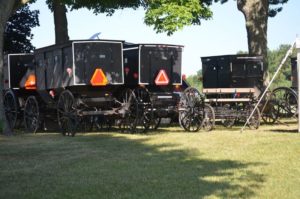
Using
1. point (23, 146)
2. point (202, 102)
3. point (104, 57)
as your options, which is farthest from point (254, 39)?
point (23, 146)

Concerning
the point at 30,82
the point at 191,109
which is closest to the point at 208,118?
the point at 191,109

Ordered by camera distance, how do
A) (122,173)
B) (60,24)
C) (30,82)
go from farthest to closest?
→ 1. (60,24)
2. (30,82)
3. (122,173)

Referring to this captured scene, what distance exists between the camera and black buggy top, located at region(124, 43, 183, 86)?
17.3 metres

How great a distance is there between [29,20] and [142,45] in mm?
18166

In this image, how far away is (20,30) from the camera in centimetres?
3309

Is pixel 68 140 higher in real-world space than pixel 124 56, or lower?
lower

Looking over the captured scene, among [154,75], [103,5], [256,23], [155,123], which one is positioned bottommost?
[155,123]

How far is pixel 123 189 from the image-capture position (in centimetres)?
788

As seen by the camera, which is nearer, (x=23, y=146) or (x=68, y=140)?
(x=23, y=146)

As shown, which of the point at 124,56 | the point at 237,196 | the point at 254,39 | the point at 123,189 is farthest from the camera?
the point at 254,39

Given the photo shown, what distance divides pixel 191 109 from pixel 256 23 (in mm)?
8423

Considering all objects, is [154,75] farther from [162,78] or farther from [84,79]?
[84,79]

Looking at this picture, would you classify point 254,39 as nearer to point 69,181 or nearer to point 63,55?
point 63,55

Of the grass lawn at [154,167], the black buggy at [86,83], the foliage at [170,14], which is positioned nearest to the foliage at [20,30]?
the foliage at [170,14]
